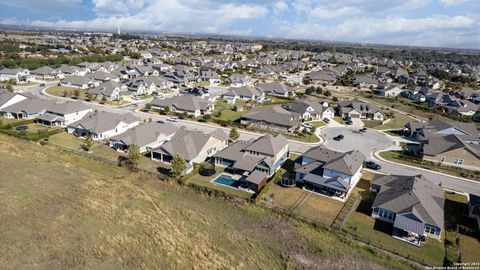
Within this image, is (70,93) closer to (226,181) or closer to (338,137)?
(226,181)

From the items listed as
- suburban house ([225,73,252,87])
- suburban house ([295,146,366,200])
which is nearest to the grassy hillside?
suburban house ([295,146,366,200])

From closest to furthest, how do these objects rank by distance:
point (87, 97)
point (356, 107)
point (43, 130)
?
1. point (43, 130)
2. point (356, 107)
3. point (87, 97)

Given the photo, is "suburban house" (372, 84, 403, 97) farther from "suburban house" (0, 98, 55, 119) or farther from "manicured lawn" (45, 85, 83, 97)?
"suburban house" (0, 98, 55, 119)

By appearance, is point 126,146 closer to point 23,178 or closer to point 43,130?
point 23,178

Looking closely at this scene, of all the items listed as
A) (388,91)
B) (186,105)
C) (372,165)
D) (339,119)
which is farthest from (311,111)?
(388,91)

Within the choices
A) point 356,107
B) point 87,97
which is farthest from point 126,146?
point 356,107

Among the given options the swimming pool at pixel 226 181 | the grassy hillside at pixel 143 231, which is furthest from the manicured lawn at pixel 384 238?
the swimming pool at pixel 226 181

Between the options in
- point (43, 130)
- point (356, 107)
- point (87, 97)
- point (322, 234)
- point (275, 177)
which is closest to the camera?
point (322, 234)
